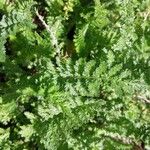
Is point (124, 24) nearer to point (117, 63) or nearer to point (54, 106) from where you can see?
point (117, 63)

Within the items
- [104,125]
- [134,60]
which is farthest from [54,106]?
[134,60]

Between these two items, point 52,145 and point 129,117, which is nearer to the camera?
point 52,145

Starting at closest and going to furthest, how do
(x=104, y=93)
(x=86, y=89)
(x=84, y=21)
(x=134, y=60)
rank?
(x=86, y=89)
(x=134, y=60)
(x=104, y=93)
(x=84, y=21)

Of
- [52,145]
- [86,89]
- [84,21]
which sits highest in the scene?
[84,21]

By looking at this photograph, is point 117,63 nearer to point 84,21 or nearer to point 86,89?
point 86,89

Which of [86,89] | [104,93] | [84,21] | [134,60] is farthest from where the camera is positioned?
[84,21]

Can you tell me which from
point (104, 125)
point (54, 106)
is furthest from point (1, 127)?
point (104, 125)

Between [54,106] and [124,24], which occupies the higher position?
[124,24]
